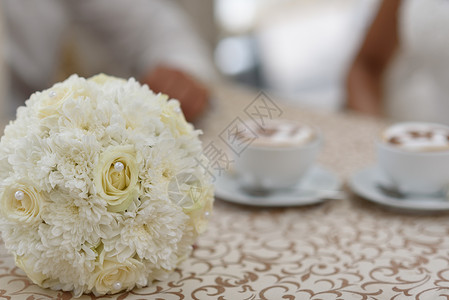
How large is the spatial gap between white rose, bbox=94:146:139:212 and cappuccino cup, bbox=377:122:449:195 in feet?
1.36

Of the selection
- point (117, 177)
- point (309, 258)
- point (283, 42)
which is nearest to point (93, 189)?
point (117, 177)

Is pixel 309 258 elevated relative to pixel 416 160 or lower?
lower

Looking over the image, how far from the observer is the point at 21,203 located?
49 centimetres

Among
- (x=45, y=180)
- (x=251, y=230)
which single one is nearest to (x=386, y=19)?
(x=251, y=230)

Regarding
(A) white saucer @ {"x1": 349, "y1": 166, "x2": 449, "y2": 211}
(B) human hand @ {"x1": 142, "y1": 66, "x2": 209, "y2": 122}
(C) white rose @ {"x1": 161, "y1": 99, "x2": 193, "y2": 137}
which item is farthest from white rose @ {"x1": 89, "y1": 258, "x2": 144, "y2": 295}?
(B) human hand @ {"x1": 142, "y1": 66, "x2": 209, "y2": 122}

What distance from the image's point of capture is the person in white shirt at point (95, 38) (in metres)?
1.76

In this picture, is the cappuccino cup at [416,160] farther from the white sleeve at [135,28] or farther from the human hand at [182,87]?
the white sleeve at [135,28]

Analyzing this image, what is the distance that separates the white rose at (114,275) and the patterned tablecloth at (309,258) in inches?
0.6

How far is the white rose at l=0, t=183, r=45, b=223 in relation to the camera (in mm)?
478

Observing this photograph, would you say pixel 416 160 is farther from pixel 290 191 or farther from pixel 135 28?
pixel 135 28

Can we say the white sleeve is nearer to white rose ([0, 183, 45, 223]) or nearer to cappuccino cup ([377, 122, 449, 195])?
cappuccino cup ([377, 122, 449, 195])

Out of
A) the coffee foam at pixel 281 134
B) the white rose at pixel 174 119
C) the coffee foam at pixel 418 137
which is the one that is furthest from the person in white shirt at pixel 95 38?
the white rose at pixel 174 119

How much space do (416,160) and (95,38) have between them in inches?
62.7

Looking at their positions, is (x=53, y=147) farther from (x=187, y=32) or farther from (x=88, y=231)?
(x=187, y=32)
